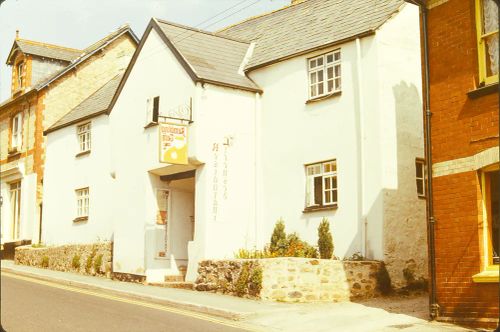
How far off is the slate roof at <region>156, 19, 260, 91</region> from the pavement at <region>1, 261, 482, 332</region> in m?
6.57

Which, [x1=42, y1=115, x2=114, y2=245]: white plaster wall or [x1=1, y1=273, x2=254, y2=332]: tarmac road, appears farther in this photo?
[x1=42, y1=115, x2=114, y2=245]: white plaster wall

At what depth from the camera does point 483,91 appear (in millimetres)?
11852

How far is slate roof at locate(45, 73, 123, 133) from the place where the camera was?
2812 centimetres

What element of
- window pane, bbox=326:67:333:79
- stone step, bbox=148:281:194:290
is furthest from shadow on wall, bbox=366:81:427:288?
stone step, bbox=148:281:194:290

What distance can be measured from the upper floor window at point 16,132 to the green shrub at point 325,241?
19.8 metres

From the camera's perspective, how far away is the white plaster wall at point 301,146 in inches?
709

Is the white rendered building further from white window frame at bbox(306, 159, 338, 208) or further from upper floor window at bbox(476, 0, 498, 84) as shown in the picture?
upper floor window at bbox(476, 0, 498, 84)

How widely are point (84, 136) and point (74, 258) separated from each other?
256 inches

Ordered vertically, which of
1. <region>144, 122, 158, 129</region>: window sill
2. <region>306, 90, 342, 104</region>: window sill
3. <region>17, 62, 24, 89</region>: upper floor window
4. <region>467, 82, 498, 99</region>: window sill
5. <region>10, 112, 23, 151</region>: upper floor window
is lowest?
<region>467, 82, 498, 99</region>: window sill

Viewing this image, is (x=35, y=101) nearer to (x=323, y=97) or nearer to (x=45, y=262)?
(x=45, y=262)

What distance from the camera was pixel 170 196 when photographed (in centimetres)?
2156

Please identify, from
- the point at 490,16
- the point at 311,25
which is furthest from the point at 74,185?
the point at 490,16

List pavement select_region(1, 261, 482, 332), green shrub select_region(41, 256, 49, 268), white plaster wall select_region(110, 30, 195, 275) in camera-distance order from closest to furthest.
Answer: pavement select_region(1, 261, 482, 332) → white plaster wall select_region(110, 30, 195, 275) → green shrub select_region(41, 256, 49, 268)

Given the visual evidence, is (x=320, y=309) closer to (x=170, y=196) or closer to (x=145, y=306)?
(x=145, y=306)
